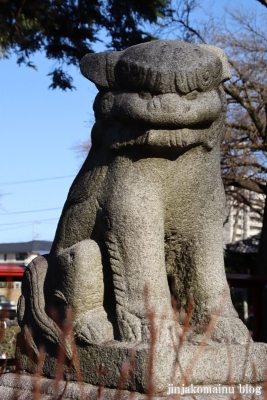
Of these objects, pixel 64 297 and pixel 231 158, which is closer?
pixel 64 297

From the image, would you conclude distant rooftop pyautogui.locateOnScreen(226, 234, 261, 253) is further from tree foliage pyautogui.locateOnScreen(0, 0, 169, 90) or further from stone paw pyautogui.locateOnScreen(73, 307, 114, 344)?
stone paw pyautogui.locateOnScreen(73, 307, 114, 344)

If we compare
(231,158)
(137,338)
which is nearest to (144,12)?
(231,158)

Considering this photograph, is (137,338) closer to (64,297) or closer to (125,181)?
(64,297)

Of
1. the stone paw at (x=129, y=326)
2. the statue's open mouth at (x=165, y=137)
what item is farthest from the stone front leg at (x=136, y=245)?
the statue's open mouth at (x=165, y=137)

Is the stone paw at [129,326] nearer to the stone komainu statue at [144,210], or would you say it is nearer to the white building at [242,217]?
the stone komainu statue at [144,210]

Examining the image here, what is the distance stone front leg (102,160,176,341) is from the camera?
279 cm

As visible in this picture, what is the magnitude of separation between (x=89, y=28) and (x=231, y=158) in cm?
550

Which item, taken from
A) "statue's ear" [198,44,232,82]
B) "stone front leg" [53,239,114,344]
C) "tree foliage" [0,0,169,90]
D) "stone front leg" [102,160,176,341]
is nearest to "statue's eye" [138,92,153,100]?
"stone front leg" [102,160,176,341]

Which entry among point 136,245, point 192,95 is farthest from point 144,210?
point 192,95

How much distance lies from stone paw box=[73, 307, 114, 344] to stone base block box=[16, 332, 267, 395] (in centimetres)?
4

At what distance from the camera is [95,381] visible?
2779mm

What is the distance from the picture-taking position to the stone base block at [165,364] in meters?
2.57

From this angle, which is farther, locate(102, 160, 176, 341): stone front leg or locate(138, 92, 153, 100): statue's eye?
locate(138, 92, 153, 100): statue's eye

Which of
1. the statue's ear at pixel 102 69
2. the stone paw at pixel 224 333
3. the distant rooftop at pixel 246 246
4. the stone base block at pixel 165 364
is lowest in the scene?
the stone base block at pixel 165 364
